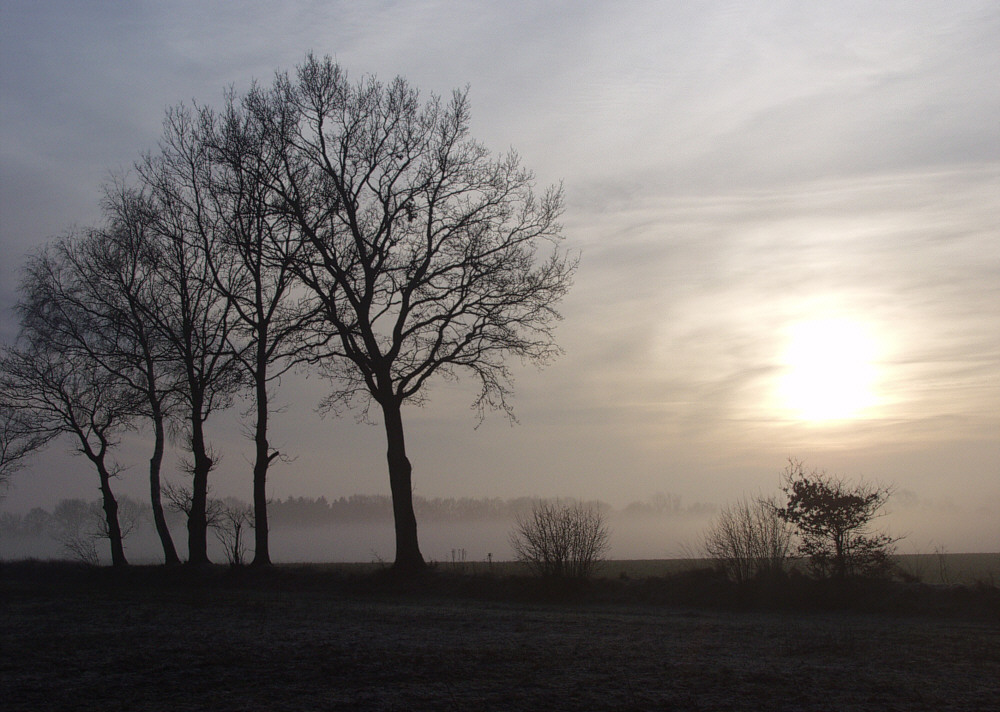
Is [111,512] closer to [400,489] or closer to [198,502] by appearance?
[198,502]

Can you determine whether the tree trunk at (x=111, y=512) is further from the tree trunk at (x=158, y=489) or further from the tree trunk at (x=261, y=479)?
the tree trunk at (x=261, y=479)

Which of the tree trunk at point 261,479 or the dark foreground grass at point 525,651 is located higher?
the tree trunk at point 261,479

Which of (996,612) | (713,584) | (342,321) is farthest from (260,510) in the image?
(996,612)

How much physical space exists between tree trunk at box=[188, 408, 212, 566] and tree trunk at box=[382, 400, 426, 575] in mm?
9396

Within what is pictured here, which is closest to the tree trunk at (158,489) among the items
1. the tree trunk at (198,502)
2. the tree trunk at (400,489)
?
the tree trunk at (198,502)

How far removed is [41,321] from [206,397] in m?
7.85

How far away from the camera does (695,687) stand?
316 inches

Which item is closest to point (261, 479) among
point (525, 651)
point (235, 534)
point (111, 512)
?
point (235, 534)

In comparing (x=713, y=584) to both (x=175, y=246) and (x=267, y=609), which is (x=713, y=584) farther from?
(x=175, y=246)

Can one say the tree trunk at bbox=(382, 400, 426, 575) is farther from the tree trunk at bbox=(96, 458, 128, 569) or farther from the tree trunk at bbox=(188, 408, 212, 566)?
the tree trunk at bbox=(96, 458, 128, 569)

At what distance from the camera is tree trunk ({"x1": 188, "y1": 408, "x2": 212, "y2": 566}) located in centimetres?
2919

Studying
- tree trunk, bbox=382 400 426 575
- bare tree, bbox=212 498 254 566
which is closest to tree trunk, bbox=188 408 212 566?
bare tree, bbox=212 498 254 566

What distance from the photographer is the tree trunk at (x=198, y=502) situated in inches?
1149

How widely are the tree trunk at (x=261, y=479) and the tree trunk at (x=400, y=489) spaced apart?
244 inches
